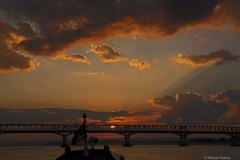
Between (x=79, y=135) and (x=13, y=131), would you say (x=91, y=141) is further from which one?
(x=13, y=131)

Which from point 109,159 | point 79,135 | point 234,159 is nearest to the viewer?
point 79,135

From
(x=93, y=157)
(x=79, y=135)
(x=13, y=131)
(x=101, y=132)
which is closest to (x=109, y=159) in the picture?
(x=93, y=157)

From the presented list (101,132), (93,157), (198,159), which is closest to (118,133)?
(101,132)

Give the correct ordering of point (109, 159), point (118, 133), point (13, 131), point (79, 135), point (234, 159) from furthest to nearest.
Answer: point (118, 133), point (13, 131), point (234, 159), point (109, 159), point (79, 135)

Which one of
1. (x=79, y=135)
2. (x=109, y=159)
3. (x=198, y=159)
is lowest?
(x=198, y=159)

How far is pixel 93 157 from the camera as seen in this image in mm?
35969

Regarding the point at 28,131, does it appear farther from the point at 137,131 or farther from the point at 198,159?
the point at 198,159

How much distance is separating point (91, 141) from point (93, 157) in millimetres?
4415

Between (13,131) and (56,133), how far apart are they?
18.9 m

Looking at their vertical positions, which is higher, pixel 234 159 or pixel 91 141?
pixel 91 141

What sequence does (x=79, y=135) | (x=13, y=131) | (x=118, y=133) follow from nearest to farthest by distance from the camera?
1. (x=79, y=135)
2. (x=13, y=131)
3. (x=118, y=133)

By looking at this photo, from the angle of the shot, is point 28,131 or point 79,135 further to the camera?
point 28,131

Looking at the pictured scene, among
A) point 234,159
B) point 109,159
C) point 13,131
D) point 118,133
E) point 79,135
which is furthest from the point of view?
point 118,133

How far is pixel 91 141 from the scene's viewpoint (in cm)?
3203
